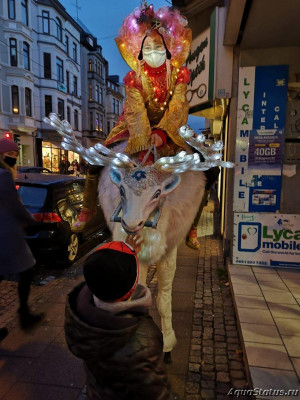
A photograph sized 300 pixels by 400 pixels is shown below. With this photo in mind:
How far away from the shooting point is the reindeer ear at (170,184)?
7.16ft

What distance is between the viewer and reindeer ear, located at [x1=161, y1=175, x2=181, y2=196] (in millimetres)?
2184

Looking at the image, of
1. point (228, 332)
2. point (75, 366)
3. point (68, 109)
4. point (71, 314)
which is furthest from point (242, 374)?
point (68, 109)

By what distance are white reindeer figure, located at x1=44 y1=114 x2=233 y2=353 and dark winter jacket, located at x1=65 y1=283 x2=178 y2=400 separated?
2.46 feet

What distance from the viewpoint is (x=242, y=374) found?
8.86 feet

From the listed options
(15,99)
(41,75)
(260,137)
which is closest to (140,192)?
(260,137)

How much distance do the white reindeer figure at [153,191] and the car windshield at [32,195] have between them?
124 inches

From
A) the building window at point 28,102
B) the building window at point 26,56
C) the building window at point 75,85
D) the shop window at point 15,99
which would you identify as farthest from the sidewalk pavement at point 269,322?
the building window at point 75,85

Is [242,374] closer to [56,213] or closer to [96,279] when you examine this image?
[96,279]

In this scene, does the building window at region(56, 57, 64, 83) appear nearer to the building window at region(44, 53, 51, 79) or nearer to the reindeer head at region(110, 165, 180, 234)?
A: the building window at region(44, 53, 51, 79)

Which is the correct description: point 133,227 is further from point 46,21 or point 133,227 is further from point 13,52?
point 46,21

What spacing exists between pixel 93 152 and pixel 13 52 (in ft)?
83.4

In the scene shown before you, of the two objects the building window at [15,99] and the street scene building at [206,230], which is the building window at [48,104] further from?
the street scene building at [206,230]

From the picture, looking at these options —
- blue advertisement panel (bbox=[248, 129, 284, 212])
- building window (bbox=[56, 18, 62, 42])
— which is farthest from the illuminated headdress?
building window (bbox=[56, 18, 62, 42])

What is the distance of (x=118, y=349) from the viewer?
1.25m
